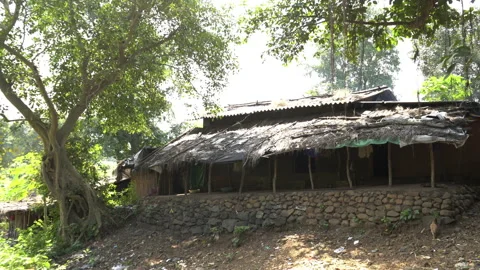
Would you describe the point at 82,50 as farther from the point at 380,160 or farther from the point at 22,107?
the point at 380,160

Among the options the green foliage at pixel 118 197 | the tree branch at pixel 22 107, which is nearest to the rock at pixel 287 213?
the green foliage at pixel 118 197

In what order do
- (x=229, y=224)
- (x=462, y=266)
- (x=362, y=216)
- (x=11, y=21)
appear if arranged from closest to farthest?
1. (x=462, y=266)
2. (x=362, y=216)
3. (x=11, y=21)
4. (x=229, y=224)

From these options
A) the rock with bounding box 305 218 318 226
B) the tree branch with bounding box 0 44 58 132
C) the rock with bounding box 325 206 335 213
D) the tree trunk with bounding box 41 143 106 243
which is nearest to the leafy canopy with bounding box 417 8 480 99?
the rock with bounding box 325 206 335 213

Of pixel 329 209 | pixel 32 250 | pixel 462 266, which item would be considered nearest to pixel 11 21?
pixel 32 250

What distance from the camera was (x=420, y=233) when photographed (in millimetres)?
8703

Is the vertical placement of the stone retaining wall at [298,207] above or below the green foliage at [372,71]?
below

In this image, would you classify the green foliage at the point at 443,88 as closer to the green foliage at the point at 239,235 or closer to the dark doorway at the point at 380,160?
the dark doorway at the point at 380,160

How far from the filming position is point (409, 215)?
9109 millimetres

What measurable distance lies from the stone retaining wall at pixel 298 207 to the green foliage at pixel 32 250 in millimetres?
3197

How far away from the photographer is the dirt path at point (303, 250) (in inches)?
304

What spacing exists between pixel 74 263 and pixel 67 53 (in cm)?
627

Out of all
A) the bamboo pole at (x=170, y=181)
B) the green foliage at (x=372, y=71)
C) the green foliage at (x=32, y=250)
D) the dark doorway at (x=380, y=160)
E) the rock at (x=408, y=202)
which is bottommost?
the green foliage at (x=32, y=250)

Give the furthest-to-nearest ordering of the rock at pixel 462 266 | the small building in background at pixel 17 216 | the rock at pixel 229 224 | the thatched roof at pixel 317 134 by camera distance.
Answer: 1. the small building in background at pixel 17 216
2. the rock at pixel 229 224
3. the thatched roof at pixel 317 134
4. the rock at pixel 462 266

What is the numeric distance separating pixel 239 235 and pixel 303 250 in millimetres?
2233
